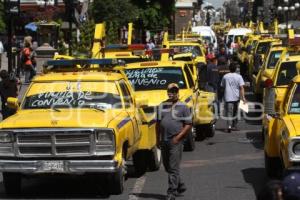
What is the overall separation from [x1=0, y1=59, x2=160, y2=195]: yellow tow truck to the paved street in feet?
1.43

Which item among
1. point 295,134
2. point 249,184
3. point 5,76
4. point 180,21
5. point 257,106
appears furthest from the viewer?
point 180,21

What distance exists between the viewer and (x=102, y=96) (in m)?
12.5

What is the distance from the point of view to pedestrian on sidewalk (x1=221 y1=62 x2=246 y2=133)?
63.7 ft

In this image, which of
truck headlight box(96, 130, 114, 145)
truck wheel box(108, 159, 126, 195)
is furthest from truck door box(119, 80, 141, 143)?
truck headlight box(96, 130, 114, 145)

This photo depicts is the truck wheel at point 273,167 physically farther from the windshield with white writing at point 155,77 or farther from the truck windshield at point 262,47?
the truck windshield at point 262,47

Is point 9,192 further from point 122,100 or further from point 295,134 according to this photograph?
point 295,134

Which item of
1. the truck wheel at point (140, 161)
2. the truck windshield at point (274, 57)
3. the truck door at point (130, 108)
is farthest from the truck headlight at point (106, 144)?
the truck windshield at point (274, 57)

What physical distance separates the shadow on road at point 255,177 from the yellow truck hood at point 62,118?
235 cm

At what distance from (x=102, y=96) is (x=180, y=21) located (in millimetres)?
93735

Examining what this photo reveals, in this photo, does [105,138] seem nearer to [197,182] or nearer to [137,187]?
[137,187]

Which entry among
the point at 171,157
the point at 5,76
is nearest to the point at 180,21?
the point at 5,76

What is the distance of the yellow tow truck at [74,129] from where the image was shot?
1111 cm

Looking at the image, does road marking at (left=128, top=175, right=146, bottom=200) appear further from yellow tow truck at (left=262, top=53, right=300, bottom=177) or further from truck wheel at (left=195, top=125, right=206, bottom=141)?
truck wheel at (left=195, top=125, right=206, bottom=141)

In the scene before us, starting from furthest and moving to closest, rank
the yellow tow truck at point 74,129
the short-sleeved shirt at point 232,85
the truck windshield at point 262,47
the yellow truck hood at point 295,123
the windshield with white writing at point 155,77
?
the truck windshield at point 262,47 < the short-sleeved shirt at point 232,85 < the windshield with white writing at point 155,77 < the yellow tow truck at point 74,129 < the yellow truck hood at point 295,123
